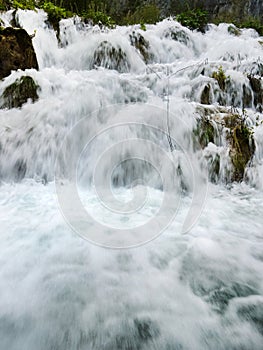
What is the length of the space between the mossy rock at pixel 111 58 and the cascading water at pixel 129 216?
1.46m

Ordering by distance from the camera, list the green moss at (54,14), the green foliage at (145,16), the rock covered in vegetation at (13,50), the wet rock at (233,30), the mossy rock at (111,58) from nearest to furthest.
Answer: the rock covered in vegetation at (13,50) < the mossy rock at (111,58) < the green moss at (54,14) < the wet rock at (233,30) < the green foliage at (145,16)

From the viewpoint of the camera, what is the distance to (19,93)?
436 cm

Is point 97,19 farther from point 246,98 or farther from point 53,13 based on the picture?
point 246,98

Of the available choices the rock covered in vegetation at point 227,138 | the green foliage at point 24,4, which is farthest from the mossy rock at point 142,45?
the rock covered in vegetation at point 227,138

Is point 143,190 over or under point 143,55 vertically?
under

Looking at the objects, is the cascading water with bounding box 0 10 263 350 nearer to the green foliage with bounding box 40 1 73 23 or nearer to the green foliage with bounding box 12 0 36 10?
the green foliage with bounding box 40 1 73 23

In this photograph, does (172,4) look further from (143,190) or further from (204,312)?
(204,312)

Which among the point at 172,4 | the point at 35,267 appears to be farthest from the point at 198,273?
the point at 172,4

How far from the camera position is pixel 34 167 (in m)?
3.52

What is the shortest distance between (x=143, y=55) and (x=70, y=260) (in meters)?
7.19

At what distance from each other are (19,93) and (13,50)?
1158 mm

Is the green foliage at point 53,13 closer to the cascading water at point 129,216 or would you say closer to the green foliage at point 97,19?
the green foliage at point 97,19

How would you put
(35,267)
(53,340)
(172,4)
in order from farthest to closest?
(172,4) < (35,267) < (53,340)

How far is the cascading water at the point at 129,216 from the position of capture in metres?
1.57
